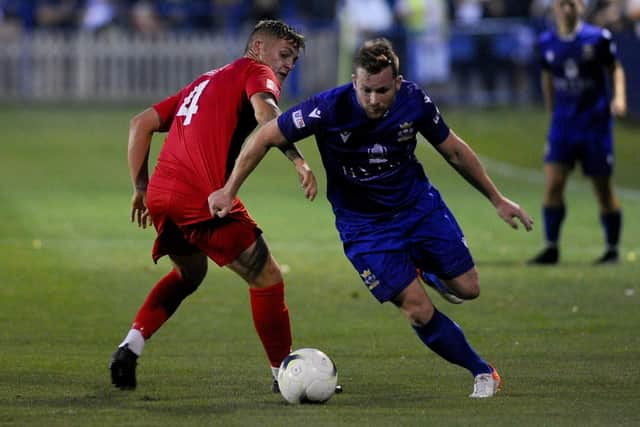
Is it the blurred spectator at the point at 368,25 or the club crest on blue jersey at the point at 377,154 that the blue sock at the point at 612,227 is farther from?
the blurred spectator at the point at 368,25

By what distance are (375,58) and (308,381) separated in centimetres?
158

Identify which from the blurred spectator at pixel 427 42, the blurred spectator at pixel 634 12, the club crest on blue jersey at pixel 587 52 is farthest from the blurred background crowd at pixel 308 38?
the club crest on blue jersey at pixel 587 52

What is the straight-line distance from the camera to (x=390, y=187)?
7883 mm

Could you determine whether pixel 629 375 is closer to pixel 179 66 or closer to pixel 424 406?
pixel 424 406

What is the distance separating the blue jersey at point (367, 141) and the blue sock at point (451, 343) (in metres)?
0.63

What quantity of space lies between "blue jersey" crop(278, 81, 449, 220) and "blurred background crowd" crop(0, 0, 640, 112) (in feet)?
69.4

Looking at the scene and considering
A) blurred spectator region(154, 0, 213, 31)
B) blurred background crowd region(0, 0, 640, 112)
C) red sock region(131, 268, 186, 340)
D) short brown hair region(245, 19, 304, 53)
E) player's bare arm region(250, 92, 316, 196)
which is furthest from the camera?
blurred spectator region(154, 0, 213, 31)

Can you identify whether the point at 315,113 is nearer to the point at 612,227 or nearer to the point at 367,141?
the point at 367,141

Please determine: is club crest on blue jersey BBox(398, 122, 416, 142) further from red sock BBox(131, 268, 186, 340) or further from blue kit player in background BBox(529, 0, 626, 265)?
blue kit player in background BBox(529, 0, 626, 265)

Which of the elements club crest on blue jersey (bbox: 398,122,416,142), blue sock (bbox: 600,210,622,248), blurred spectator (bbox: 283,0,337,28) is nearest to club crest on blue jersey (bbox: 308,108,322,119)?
club crest on blue jersey (bbox: 398,122,416,142)

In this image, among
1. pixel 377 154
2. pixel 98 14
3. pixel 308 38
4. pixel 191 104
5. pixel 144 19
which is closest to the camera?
pixel 377 154

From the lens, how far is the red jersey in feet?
25.9

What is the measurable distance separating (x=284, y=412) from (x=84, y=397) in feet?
3.50

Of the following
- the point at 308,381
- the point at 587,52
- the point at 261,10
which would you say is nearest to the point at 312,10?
the point at 261,10
